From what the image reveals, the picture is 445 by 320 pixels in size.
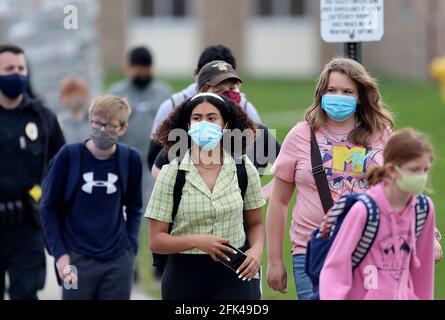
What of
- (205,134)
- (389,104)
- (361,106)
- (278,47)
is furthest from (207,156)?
(278,47)

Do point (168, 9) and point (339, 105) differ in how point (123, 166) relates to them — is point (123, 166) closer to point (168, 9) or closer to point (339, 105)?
point (339, 105)

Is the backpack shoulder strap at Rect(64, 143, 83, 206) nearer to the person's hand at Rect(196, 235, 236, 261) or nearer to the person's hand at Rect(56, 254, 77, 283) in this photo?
the person's hand at Rect(56, 254, 77, 283)

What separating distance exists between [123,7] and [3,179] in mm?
39279

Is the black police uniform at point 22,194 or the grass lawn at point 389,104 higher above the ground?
the black police uniform at point 22,194

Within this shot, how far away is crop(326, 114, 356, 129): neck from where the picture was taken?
7.36 m

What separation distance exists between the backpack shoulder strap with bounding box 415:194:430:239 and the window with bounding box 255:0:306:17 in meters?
40.8

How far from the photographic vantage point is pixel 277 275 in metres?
7.35

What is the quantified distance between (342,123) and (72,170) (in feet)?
6.24

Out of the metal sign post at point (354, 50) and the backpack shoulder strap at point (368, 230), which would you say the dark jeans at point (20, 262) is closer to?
the metal sign post at point (354, 50)

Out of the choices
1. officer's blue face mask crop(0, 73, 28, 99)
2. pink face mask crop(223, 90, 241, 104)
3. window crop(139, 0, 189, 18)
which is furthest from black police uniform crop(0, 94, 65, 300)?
window crop(139, 0, 189, 18)

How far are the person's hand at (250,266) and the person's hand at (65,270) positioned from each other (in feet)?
4.67

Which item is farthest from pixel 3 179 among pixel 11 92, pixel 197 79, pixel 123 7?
pixel 123 7

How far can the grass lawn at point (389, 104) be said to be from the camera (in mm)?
12914

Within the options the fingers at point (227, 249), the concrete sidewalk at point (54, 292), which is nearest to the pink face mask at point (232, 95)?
the fingers at point (227, 249)
